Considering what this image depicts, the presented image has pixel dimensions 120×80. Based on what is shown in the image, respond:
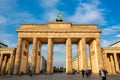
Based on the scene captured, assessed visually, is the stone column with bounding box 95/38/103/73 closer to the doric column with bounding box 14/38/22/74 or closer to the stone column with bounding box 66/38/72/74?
the stone column with bounding box 66/38/72/74

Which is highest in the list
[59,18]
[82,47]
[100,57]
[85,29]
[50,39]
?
[59,18]

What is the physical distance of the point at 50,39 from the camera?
41.5 meters

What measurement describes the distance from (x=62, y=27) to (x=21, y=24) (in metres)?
13.8

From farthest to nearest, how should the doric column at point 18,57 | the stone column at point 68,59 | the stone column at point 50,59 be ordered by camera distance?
1. the stone column at point 50,59
2. the stone column at point 68,59
3. the doric column at point 18,57

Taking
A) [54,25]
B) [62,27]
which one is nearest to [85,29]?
[62,27]

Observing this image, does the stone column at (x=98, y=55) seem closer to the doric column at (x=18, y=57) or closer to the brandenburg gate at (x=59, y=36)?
the brandenburg gate at (x=59, y=36)

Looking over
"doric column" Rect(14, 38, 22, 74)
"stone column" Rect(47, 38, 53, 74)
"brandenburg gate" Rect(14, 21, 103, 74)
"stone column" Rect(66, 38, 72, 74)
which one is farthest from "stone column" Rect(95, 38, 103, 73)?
"doric column" Rect(14, 38, 22, 74)

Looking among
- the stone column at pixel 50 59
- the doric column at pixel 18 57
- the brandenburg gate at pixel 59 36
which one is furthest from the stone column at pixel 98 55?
the doric column at pixel 18 57

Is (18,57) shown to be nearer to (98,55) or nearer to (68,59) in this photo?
(68,59)

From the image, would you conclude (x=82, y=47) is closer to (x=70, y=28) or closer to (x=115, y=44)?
(x=70, y=28)

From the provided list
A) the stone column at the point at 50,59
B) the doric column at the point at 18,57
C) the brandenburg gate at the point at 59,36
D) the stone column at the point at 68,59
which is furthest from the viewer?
the brandenburg gate at the point at 59,36

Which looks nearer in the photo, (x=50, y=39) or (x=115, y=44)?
(x=50, y=39)

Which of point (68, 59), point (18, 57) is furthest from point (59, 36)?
point (18, 57)

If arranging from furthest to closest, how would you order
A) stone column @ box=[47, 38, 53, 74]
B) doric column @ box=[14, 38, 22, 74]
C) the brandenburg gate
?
1. the brandenburg gate
2. stone column @ box=[47, 38, 53, 74]
3. doric column @ box=[14, 38, 22, 74]
